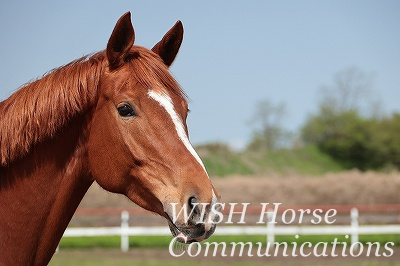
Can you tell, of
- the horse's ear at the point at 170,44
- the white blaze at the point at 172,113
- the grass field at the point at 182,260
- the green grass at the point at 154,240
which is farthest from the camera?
the green grass at the point at 154,240

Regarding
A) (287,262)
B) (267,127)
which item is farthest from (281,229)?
(267,127)

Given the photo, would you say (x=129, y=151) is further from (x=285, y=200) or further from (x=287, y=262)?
(x=285, y=200)

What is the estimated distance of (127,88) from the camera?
2643 mm

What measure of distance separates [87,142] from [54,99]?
250mm

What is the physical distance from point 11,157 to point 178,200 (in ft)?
2.68

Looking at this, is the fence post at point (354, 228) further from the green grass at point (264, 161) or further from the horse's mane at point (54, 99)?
the horse's mane at point (54, 99)

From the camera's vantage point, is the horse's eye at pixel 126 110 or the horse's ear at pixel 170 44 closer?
the horse's eye at pixel 126 110

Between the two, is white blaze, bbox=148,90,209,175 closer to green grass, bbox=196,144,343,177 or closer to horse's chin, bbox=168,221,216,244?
horse's chin, bbox=168,221,216,244

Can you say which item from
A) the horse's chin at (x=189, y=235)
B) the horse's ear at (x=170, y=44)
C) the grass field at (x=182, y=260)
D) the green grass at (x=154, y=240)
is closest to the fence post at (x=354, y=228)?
the green grass at (x=154, y=240)

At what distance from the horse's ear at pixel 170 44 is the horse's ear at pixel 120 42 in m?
0.28

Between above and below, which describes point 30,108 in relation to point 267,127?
above

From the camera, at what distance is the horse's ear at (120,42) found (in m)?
2.66

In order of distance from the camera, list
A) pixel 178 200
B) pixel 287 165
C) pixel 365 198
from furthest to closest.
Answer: pixel 287 165 → pixel 365 198 → pixel 178 200

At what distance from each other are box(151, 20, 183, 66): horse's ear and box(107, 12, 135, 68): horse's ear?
283 millimetres
